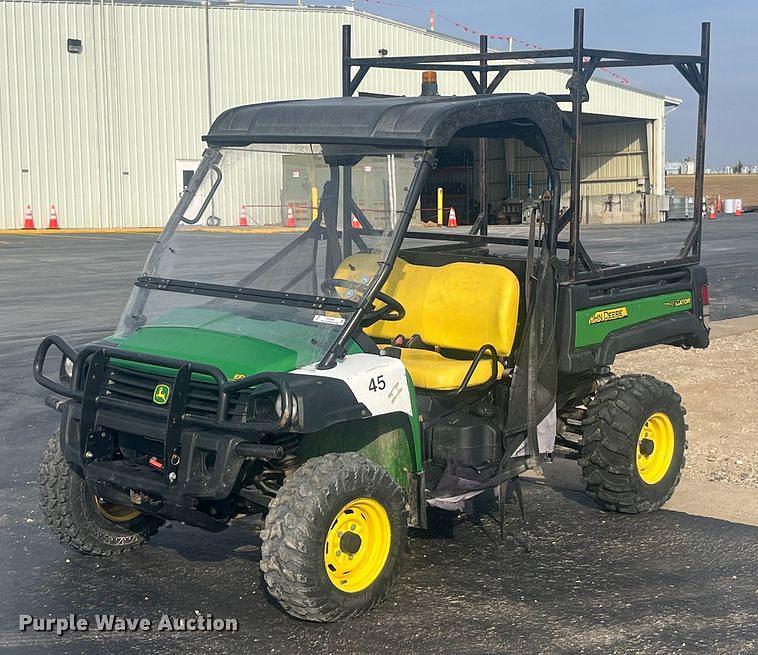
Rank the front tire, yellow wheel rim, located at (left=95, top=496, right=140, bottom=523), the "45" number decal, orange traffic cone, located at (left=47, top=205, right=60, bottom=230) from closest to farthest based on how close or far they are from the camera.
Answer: the front tire, the "45" number decal, yellow wheel rim, located at (left=95, top=496, right=140, bottom=523), orange traffic cone, located at (left=47, top=205, right=60, bottom=230)

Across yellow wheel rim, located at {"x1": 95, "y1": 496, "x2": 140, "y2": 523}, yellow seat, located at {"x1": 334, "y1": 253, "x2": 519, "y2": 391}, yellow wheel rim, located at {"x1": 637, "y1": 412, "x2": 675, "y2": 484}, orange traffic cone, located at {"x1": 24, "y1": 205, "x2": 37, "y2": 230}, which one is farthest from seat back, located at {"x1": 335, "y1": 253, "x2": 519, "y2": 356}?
orange traffic cone, located at {"x1": 24, "y1": 205, "x2": 37, "y2": 230}

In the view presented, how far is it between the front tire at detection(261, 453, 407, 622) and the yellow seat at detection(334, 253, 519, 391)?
2.71 ft

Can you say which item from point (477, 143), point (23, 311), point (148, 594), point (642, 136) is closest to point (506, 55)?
point (477, 143)

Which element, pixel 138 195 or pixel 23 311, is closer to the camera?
pixel 23 311

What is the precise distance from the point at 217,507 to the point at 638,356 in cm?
688

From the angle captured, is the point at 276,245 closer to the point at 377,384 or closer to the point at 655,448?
the point at 377,384

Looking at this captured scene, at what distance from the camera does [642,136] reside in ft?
145

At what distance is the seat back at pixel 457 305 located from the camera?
5500mm

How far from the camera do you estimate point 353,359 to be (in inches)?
181

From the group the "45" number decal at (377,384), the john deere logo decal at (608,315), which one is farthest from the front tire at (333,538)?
the john deere logo decal at (608,315)

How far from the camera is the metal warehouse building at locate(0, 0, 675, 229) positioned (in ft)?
105

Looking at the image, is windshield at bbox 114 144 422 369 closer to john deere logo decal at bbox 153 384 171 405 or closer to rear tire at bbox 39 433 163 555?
john deere logo decal at bbox 153 384 171 405

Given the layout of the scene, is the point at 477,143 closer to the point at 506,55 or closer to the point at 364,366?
the point at 506,55

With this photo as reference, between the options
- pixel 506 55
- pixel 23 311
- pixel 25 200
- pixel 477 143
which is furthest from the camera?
pixel 25 200
